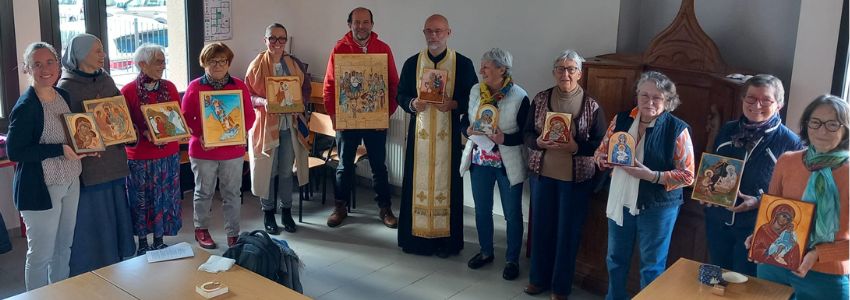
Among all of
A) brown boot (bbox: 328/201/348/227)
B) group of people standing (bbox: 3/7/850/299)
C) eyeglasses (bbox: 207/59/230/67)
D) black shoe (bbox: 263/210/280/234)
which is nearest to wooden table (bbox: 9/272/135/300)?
group of people standing (bbox: 3/7/850/299)

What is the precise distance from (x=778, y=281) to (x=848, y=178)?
1.79 ft

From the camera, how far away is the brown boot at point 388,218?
571cm

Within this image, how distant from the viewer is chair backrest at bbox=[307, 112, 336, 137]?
19.9 feet

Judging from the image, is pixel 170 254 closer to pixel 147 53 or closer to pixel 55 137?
pixel 55 137

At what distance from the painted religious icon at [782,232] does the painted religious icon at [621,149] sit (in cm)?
82

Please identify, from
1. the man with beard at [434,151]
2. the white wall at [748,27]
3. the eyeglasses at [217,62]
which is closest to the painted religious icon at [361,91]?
the man with beard at [434,151]

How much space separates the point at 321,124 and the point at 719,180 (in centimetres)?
364

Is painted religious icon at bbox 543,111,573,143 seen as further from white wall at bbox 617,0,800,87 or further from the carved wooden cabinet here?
white wall at bbox 617,0,800,87

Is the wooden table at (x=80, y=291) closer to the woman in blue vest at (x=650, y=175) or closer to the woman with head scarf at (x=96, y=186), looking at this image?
the woman with head scarf at (x=96, y=186)

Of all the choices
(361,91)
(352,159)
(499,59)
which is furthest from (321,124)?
(499,59)

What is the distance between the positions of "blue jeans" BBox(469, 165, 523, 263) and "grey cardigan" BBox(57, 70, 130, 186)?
82.4 inches

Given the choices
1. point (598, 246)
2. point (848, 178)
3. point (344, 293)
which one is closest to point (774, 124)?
point (848, 178)

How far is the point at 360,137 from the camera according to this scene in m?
5.53

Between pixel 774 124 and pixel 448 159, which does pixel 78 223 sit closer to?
pixel 448 159
